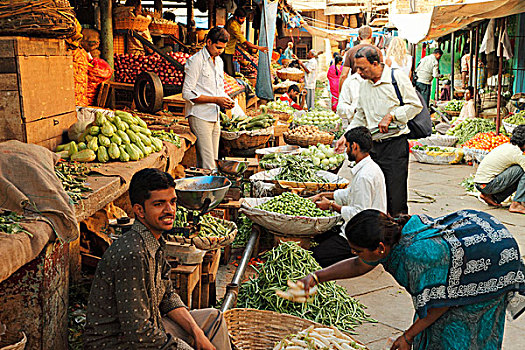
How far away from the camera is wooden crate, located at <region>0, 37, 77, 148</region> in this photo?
13.1 feet

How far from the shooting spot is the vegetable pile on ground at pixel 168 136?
6.22m

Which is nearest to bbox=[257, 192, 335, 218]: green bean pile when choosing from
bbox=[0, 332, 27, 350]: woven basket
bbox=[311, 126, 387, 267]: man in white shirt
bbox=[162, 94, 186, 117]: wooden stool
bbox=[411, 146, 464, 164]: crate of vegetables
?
bbox=[311, 126, 387, 267]: man in white shirt

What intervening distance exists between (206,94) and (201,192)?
119 inches

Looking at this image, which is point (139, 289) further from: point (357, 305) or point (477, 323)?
point (357, 305)

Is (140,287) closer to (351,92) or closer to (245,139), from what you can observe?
(245,139)

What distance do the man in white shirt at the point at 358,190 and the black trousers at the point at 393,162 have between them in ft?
3.39

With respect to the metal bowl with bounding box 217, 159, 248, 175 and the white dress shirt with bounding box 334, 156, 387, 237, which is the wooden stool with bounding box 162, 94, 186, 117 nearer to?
the metal bowl with bounding box 217, 159, 248, 175

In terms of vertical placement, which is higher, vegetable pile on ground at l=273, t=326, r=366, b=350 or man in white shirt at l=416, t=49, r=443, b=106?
man in white shirt at l=416, t=49, r=443, b=106

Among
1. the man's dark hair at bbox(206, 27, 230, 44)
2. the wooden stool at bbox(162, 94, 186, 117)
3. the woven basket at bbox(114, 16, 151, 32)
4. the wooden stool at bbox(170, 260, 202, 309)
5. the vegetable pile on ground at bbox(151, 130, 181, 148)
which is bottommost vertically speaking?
the wooden stool at bbox(170, 260, 202, 309)

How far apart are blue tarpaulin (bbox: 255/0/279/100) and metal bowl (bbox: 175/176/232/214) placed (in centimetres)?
814

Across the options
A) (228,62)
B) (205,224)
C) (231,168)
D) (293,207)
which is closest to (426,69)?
(228,62)

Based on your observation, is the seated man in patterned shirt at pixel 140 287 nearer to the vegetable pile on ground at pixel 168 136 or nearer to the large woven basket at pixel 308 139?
the vegetable pile on ground at pixel 168 136

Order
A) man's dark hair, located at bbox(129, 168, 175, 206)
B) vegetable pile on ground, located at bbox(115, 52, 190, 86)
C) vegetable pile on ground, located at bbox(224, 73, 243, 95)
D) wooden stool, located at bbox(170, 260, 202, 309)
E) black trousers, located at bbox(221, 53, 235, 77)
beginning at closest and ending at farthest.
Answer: man's dark hair, located at bbox(129, 168, 175, 206)
wooden stool, located at bbox(170, 260, 202, 309)
vegetable pile on ground, located at bbox(115, 52, 190, 86)
vegetable pile on ground, located at bbox(224, 73, 243, 95)
black trousers, located at bbox(221, 53, 235, 77)

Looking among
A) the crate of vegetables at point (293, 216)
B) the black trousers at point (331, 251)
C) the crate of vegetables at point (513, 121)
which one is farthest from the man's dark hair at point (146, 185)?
the crate of vegetables at point (513, 121)
